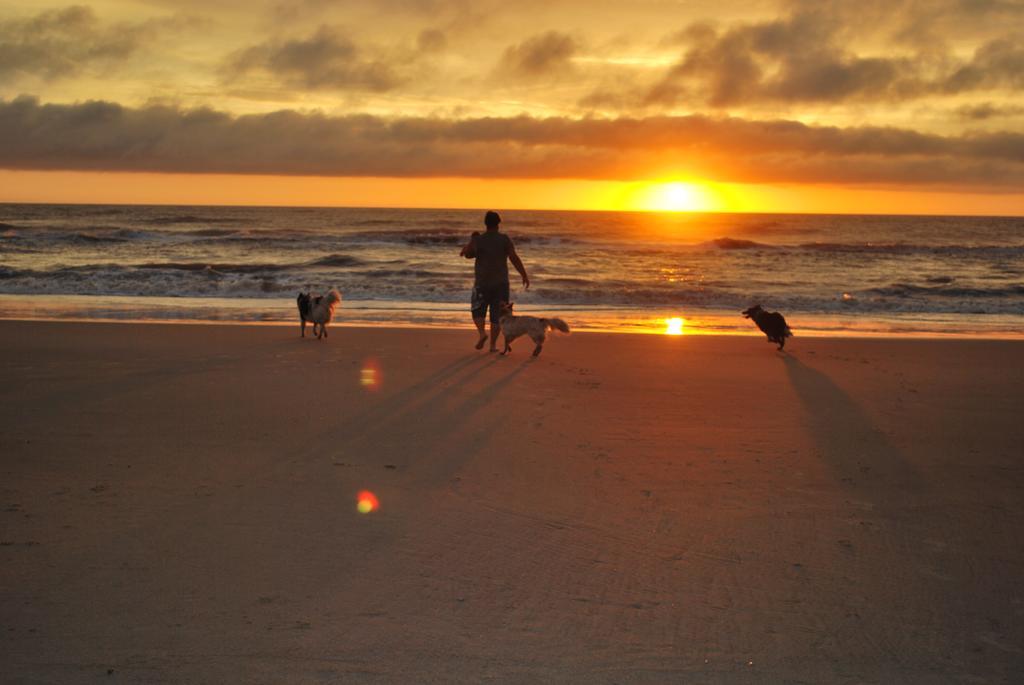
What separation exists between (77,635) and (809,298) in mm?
21968

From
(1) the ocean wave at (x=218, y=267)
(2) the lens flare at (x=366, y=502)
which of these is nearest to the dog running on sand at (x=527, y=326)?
(2) the lens flare at (x=366, y=502)

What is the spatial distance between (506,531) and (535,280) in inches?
912

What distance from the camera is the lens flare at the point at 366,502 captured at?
4727mm

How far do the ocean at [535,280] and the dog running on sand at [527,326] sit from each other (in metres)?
4.31

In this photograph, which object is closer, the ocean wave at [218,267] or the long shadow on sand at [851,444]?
the long shadow on sand at [851,444]

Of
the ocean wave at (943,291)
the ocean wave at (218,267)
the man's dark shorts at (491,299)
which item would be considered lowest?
the ocean wave at (218,267)

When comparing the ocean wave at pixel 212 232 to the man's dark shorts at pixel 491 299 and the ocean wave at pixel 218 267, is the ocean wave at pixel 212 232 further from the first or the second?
the man's dark shorts at pixel 491 299

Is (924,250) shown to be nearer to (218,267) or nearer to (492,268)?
(218,267)

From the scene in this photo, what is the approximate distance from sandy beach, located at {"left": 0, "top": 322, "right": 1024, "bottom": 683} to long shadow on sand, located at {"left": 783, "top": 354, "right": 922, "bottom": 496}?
0.03m

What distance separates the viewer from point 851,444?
6328 millimetres

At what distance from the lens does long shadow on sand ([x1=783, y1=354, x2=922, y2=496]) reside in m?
5.46

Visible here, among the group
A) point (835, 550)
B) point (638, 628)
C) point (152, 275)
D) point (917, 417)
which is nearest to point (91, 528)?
point (638, 628)

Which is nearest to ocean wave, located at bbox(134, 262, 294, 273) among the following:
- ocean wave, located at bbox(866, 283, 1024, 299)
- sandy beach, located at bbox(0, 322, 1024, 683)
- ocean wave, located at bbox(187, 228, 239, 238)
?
ocean wave, located at bbox(187, 228, 239, 238)

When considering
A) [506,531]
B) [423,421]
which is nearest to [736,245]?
[423,421]
